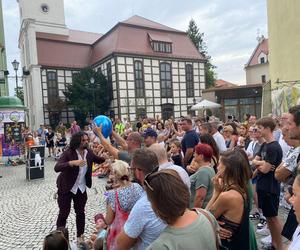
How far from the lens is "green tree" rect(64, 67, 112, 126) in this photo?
30672mm

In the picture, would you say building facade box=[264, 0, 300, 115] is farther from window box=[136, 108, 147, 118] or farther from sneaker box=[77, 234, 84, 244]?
window box=[136, 108, 147, 118]

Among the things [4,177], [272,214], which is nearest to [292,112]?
[272,214]

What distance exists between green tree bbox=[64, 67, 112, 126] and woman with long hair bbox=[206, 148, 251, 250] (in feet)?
93.3

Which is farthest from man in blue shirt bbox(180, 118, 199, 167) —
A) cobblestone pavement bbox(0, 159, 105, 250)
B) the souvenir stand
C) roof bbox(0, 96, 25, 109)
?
roof bbox(0, 96, 25, 109)

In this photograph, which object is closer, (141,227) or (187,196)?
(187,196)

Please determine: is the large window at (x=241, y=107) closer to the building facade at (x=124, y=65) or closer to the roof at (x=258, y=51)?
the building facade at (x=124, y=65)

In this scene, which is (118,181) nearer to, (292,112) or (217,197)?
(217,197)

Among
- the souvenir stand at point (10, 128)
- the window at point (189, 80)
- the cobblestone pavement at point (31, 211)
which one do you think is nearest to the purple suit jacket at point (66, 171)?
the cobblestone pavement at point (31, 211)

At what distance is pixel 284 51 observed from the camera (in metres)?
15.1

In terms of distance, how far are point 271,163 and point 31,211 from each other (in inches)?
200

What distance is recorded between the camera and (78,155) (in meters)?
4.52

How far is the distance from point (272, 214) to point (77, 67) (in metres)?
33.1

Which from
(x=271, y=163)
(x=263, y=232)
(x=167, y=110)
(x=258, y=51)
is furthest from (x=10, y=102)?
(x=258, y=51)

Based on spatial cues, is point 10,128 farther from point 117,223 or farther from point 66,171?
point 117,223
